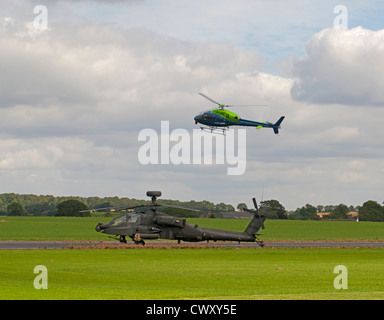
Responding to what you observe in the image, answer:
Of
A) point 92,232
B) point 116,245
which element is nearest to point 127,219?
point 116,245

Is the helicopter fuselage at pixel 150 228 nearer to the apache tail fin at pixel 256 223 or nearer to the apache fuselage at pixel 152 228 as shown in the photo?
the apache fuselage at pixel 152 228

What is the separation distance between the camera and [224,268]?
43.9 metres

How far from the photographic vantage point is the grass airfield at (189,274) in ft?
93.9

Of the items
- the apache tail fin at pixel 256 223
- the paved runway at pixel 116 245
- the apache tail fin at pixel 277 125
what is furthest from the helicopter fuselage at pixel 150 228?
the apache tail fin at pixel 277 125

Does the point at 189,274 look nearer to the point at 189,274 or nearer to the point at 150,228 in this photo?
the point at 189,274

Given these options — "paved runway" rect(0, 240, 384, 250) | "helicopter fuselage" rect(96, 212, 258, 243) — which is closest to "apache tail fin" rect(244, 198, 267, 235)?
"paved runway" rect(0, 240, 384, 250)

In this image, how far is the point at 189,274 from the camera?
1556 inches

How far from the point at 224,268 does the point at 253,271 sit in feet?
9.05

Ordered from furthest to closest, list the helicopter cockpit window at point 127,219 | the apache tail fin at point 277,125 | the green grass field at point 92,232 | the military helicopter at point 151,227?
the green grass field at point 92,232 < the apache tail fin at point 277,125 < the helicopter cockpit window at point 127,219 < the military helicopter at point 151,227

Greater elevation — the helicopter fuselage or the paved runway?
the helicopter fuselage

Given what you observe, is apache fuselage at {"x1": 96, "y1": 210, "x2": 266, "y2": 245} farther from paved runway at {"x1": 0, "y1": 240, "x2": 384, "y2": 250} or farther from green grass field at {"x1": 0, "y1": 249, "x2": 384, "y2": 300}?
paved runway at {"x1": 0, "y1": 240, "x2": 384, "y2": 250}

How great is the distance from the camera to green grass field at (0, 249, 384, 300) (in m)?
28.6
